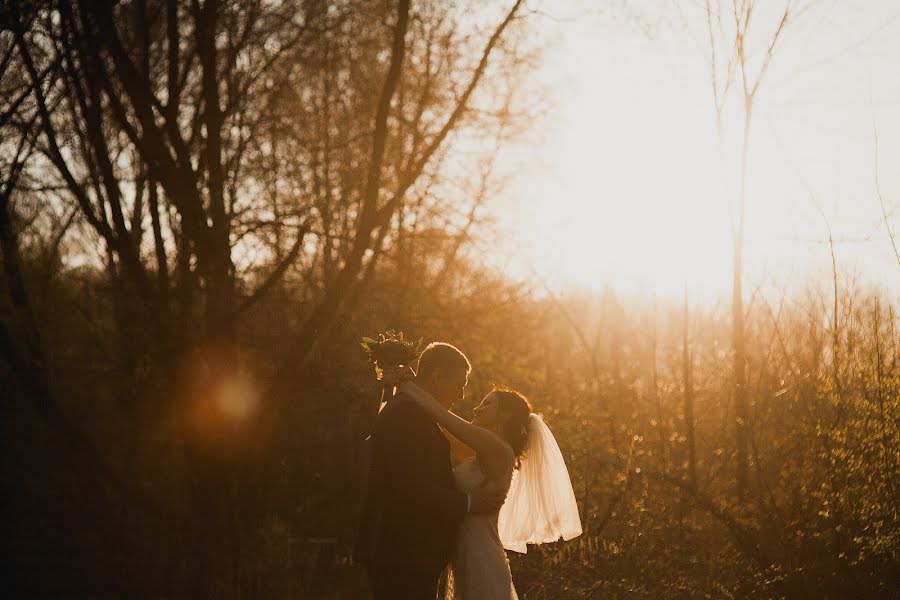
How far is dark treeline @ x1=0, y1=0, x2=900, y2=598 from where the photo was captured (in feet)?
30.6

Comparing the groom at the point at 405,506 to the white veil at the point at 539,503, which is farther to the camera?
the white veil at the point at 539,503

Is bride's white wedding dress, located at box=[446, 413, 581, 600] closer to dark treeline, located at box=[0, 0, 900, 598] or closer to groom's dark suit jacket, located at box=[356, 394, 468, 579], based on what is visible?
groom's dark suit jacket, located at box=[356, 394, 468, 579]

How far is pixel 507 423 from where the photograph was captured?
21.4 feet

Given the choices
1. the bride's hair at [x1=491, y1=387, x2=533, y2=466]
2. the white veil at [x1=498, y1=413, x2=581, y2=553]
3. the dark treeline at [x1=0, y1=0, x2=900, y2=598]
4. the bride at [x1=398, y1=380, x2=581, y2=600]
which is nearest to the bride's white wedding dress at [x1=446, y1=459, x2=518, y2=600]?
the bride at [x1=398, y1=380, x2=581, y2=600]

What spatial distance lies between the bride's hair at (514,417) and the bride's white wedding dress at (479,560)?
1.26 ft

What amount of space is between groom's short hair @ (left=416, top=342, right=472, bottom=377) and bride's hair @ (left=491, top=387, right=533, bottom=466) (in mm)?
887

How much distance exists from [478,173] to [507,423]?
915 centimetres

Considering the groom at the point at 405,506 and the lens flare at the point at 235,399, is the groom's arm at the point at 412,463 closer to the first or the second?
the groom at the point at 405,506

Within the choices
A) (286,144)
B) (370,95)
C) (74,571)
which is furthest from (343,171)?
(74,571)

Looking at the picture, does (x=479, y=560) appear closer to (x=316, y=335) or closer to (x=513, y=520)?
(x=513, y=520)

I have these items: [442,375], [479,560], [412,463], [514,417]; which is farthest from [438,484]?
[514,417]

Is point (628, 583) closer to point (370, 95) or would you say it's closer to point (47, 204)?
point (370, 95)

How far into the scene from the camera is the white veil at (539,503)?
7.21 meters

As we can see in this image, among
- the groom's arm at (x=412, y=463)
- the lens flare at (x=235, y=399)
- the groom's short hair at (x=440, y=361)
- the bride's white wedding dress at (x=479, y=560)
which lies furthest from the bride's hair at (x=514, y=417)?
the lens flare at (x=235, y=399)
